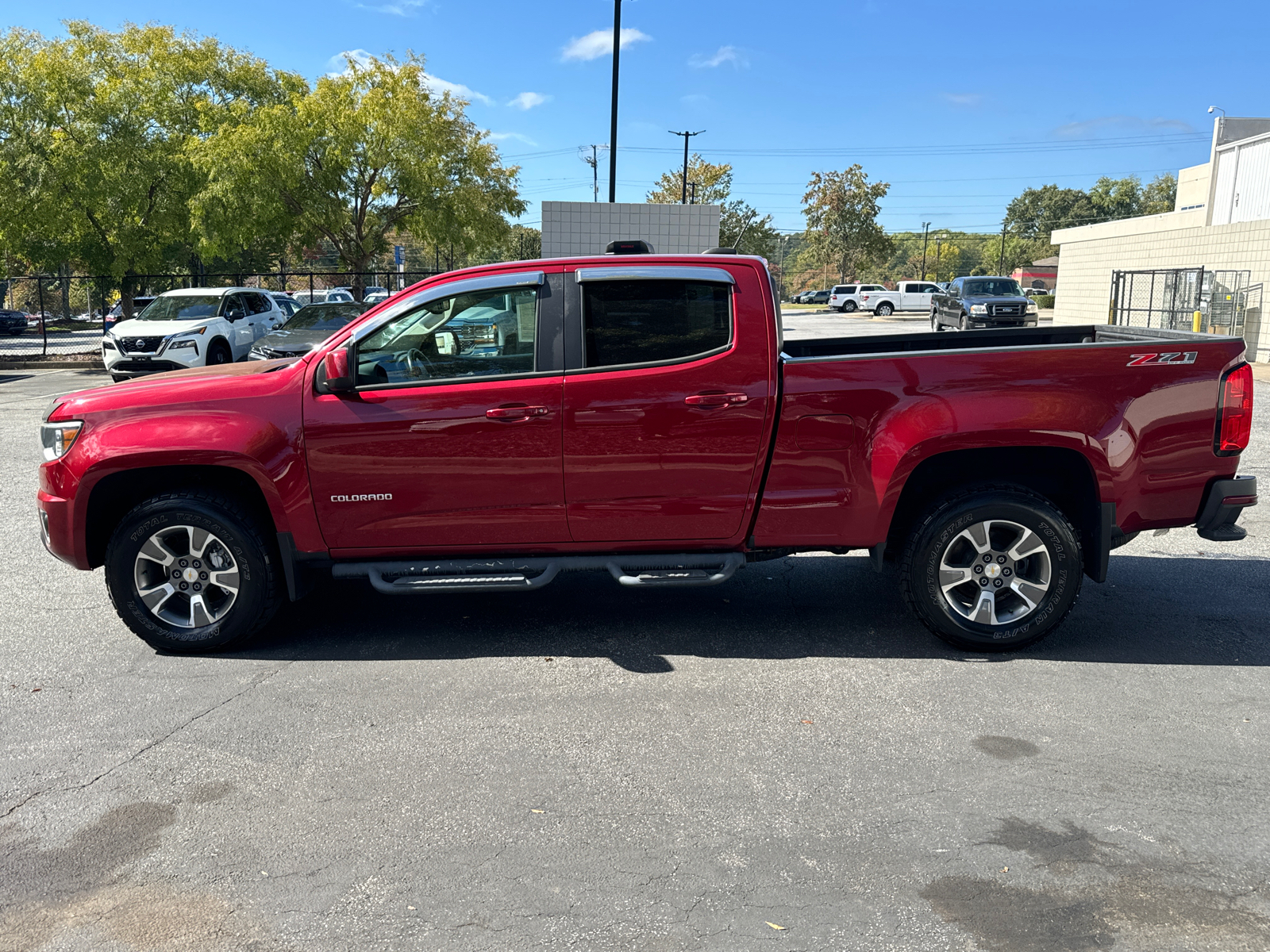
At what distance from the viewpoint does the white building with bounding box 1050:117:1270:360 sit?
2423 centimetres

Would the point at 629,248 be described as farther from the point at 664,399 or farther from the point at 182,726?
the point at 182,726

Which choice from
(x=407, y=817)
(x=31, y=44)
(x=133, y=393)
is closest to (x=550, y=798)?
(x=407, y=817)

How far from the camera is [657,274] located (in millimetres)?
4980

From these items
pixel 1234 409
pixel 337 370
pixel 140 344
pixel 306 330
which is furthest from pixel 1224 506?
pixel 140 344

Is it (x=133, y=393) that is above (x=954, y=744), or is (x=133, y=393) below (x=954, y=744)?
above

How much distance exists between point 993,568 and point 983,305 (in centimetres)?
2789

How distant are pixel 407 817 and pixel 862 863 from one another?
1.57 meters

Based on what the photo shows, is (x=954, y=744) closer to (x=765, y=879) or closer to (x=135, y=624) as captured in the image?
(x=765, y=879)

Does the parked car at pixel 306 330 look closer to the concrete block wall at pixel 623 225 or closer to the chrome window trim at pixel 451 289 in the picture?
the concrete block wall at pixel 623 225

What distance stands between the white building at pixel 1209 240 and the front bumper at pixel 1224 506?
21506mm

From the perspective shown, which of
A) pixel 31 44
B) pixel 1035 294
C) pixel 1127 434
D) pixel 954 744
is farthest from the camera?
pixel 1035 294

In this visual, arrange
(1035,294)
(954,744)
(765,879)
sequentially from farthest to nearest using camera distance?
(1035,294)
(954,744)
(765,879)

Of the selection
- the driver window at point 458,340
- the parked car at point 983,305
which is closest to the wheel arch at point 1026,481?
the driver window at point 458,340

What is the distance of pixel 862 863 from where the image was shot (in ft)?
10.7
